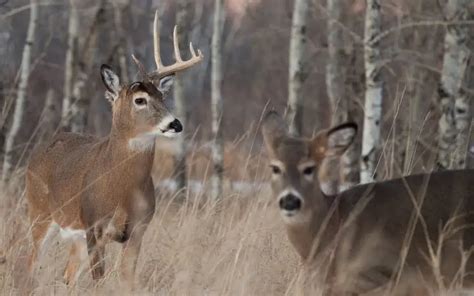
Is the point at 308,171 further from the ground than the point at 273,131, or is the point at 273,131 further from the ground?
the point at 273,131

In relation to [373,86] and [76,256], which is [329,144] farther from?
[373,86]

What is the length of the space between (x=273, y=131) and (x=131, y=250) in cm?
153

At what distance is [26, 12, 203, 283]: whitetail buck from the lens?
306 inches

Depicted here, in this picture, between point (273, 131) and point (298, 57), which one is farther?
point (298, 57)

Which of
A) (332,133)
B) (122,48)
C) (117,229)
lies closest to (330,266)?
(332,133)

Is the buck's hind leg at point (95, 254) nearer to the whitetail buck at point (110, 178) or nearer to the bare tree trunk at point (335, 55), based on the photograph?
the whitetail buck at point (110, 178)

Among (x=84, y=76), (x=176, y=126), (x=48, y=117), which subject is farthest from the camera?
(x=48, y=117)

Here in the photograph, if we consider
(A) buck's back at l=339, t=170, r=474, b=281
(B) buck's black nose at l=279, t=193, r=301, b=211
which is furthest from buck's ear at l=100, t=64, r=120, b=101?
(B) buck's black nose at l=279, t=193, r=301, b=211

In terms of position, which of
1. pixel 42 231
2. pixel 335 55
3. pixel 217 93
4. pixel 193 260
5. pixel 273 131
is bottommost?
pixel 42 231

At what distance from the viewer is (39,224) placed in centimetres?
855

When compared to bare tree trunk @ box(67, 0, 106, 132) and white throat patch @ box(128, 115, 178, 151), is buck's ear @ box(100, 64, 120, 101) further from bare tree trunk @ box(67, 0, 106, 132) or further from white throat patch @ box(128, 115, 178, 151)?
bare tree trunk @ box(67, 0, 106, 132)

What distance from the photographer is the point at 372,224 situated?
6359 millimetres

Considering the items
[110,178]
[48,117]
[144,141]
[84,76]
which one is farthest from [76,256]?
[48,117]

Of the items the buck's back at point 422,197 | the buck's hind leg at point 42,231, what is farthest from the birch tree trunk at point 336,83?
the buck's back at point 422,197
